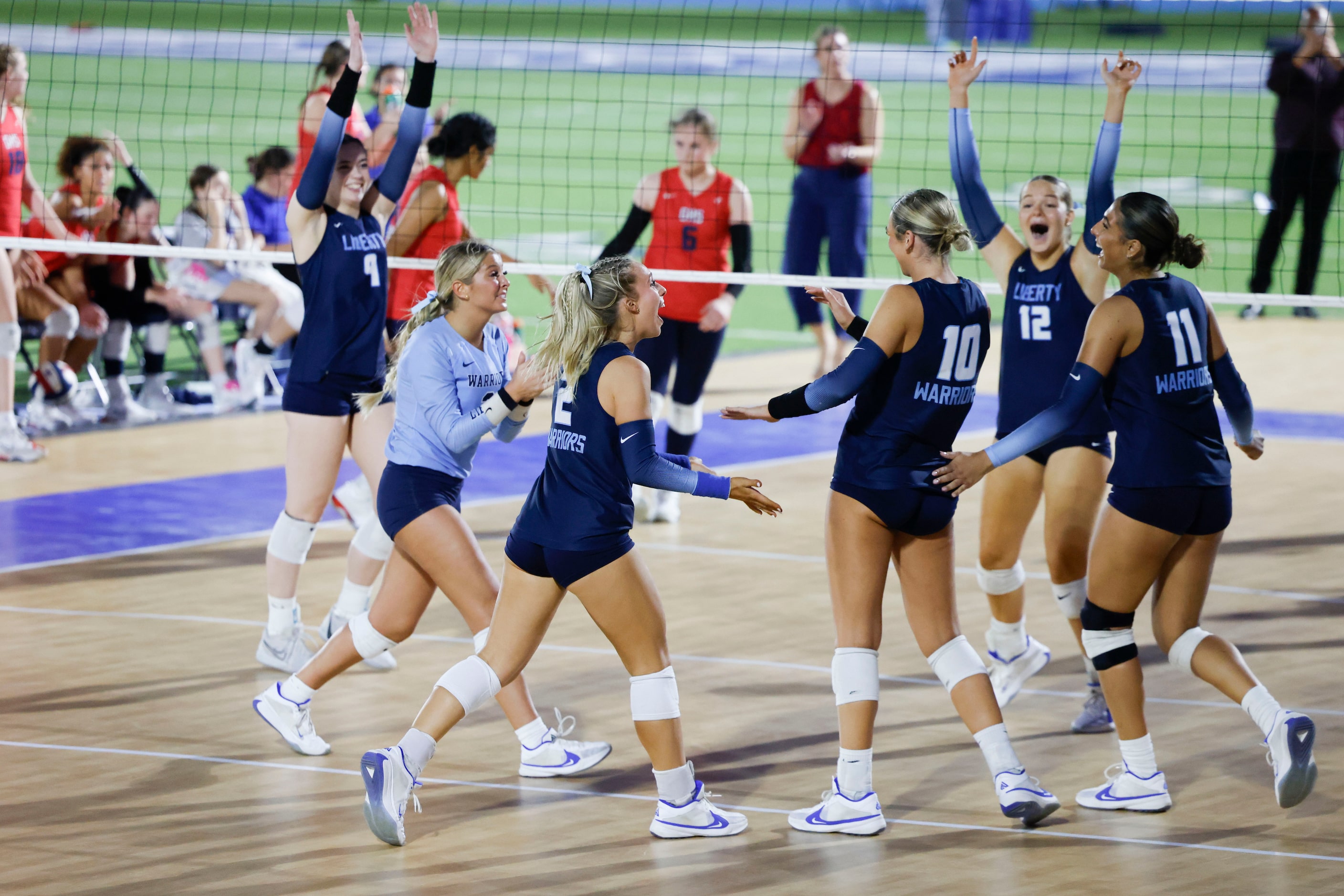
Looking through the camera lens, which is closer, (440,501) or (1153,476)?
(1153,476)

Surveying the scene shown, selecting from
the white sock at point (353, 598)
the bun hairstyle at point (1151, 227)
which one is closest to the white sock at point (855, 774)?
the bun hairstyle at point (1151, 227)

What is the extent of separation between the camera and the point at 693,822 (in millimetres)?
5418

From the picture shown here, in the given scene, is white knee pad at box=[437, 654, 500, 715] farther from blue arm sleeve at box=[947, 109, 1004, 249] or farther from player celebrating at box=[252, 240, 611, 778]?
blue arm sleeve at box=[947, 109, 1004, 249]

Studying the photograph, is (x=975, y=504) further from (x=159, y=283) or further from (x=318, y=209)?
(x=159, y=283)

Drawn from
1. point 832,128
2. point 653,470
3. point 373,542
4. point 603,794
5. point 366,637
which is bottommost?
point 603,794

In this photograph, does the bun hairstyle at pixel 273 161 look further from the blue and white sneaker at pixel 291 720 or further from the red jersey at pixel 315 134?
the blue and white sneaker at pixel 291 720

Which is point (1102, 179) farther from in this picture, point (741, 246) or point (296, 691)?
point (741, 246)

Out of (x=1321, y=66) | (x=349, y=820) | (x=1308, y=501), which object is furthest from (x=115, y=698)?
(x=1321, y=66)

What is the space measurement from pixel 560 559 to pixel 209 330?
27.8ft

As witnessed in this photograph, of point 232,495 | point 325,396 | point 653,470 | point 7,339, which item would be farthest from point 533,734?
point 7,339

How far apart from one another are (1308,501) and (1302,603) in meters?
2.40

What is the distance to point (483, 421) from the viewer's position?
581cm

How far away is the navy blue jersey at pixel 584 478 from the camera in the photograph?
5266 millimetres

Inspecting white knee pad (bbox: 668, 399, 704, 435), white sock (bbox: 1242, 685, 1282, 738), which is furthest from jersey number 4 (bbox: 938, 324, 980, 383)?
white knee pad (bbox: 668, 399, 704, 435)
